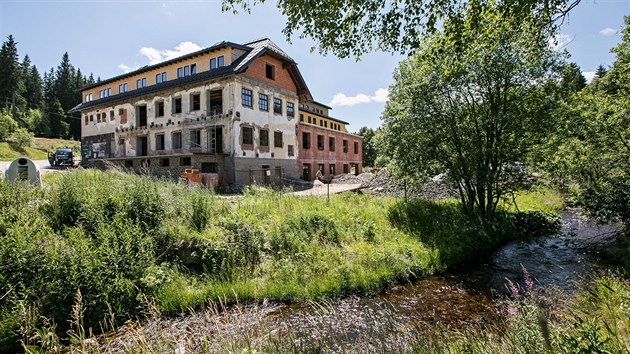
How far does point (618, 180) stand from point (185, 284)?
1404 centimetres

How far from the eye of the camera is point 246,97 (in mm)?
23438

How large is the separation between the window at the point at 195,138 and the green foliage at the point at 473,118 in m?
17.4

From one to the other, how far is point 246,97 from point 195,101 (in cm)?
493

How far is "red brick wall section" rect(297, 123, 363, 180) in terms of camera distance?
100 feet

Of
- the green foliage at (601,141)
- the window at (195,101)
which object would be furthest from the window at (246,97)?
the green foliage at (601,141)

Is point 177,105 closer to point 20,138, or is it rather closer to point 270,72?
point 270,72

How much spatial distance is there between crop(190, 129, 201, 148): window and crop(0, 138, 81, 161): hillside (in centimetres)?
3294

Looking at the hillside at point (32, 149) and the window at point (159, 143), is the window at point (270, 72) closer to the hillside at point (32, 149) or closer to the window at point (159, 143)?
the window at point (159, 143)

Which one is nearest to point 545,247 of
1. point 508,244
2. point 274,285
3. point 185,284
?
point 508,244

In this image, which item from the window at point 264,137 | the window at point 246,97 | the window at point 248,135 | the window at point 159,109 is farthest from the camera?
the window at point 159,109

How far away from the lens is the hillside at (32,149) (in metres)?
41.3

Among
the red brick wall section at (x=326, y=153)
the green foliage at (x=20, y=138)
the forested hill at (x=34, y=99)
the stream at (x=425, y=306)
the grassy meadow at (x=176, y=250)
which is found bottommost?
the stream at (x=425, y=306)

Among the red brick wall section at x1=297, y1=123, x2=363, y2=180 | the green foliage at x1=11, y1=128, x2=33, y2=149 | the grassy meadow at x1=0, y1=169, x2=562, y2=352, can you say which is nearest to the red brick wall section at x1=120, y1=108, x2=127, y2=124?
the red brick wall section at x1=297, y1=123, x2=363, y2=180

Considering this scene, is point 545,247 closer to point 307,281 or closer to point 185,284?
point 307,281
